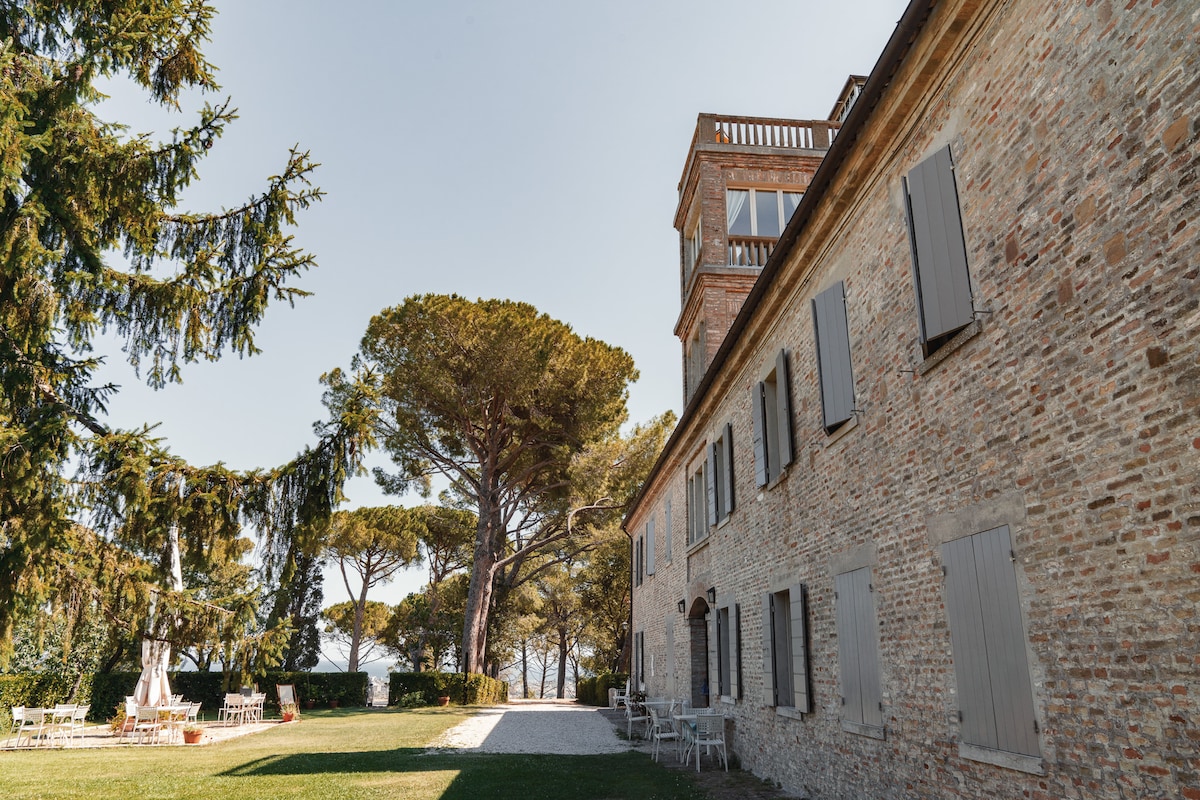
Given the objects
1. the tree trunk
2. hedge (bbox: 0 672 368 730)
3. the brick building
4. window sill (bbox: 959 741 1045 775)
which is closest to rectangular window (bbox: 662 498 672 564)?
the brick building

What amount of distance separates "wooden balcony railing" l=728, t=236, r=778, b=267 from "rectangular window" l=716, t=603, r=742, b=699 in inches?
329

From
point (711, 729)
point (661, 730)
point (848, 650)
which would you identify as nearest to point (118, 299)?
point (848, 650)

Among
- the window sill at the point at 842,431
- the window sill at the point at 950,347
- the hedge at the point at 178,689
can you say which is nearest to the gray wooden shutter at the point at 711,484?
the window sill at the point at 842,431

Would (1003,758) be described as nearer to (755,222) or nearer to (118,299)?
(118,299)

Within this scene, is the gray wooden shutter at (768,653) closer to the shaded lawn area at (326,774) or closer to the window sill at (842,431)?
the shaded lawn area at (326,774)

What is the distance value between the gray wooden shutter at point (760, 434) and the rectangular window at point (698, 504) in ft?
12.5

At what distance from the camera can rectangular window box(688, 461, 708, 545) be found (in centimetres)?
1416

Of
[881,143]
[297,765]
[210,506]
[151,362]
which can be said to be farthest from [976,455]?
[297,765]

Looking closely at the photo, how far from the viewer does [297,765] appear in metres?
11.1

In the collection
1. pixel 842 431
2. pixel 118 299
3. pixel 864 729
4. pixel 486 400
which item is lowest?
pixel 864 729

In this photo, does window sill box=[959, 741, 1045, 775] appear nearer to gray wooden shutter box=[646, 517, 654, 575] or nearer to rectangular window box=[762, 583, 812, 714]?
rectangular window box=[762, 583, 812, 714]

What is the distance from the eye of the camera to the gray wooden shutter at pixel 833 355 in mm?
7105

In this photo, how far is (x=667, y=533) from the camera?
58.8 feet

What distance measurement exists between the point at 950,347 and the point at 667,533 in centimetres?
1320
